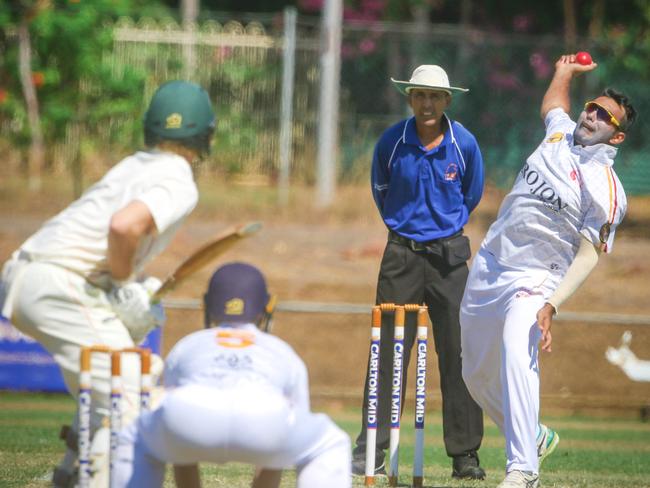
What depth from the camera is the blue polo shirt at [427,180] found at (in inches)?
304

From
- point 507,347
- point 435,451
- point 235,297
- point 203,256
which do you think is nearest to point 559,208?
point 507,347

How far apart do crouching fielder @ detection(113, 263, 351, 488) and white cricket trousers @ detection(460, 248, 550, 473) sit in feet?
5.80

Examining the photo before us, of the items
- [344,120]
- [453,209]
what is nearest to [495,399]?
[453,209]

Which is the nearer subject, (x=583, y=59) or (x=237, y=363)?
(x=237, y=363)

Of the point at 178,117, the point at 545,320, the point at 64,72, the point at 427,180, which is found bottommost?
the point at 545,320

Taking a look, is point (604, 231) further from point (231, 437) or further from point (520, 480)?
point (231, 437)

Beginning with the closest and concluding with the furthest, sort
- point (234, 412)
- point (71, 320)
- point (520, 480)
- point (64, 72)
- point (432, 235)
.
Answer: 1. point (234, 412)
2. point (71, 320)
3. point (520, 480)
4. point (432, 235)
5. point (64, 72)

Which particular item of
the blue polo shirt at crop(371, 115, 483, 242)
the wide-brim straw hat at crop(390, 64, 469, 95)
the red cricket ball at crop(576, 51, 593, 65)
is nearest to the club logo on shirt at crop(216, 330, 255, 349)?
the blue polo shirt at crop(371, 115, 483, 242)

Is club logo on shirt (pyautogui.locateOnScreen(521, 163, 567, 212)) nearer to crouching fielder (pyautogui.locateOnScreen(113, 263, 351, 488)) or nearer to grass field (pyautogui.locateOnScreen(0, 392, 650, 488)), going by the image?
grass field (pyautogui.locateOnScreen(0, 392, 650, 488))

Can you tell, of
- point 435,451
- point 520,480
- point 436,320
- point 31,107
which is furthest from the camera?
point 31,107

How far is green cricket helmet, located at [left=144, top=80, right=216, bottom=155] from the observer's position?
530 centimetres

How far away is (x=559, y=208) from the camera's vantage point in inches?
259

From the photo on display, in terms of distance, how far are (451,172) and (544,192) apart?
4.04 feet

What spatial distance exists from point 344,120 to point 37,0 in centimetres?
506
